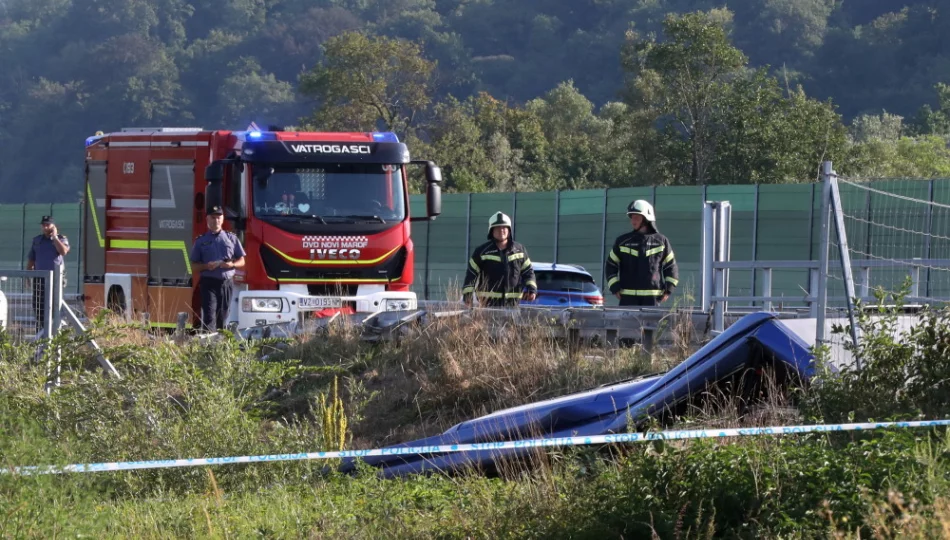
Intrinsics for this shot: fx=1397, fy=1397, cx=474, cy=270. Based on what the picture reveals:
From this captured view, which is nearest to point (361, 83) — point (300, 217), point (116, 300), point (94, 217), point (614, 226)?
point (614, 226)

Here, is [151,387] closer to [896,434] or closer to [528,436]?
[528,436]

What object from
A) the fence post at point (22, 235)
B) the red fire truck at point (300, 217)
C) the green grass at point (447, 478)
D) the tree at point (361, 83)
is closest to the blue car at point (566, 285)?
the red fire truck at point (300, 217)

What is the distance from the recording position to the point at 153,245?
17.5 metres

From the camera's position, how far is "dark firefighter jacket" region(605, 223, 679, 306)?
1291 cm

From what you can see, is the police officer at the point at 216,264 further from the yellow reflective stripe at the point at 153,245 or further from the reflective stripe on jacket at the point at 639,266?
the reflective stripe on jacket at the point at 639,266

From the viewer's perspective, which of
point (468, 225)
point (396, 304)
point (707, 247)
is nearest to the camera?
point (707, 247)

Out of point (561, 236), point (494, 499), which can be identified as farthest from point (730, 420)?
point (561, 236)

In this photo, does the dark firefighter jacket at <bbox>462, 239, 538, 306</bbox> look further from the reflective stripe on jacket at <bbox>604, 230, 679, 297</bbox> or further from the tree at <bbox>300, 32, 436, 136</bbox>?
the tree at <bbox>300, 32, 436, 136</bbox>

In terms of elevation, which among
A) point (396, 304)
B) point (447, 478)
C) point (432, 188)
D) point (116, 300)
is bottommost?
point (447, 478)

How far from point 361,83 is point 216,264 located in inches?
1591

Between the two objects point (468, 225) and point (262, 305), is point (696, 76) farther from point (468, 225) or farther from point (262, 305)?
point (262, 305)

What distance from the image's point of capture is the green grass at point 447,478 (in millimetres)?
5484

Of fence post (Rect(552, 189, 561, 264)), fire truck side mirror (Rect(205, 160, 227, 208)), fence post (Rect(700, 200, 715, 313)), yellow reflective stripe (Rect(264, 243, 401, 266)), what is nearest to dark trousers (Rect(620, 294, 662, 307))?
fence post (Rect(700, 200, 715, 313))

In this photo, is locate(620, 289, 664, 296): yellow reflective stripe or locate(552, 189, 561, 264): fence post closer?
locate(620, 289, 664, 296): yellow reflective stripe
